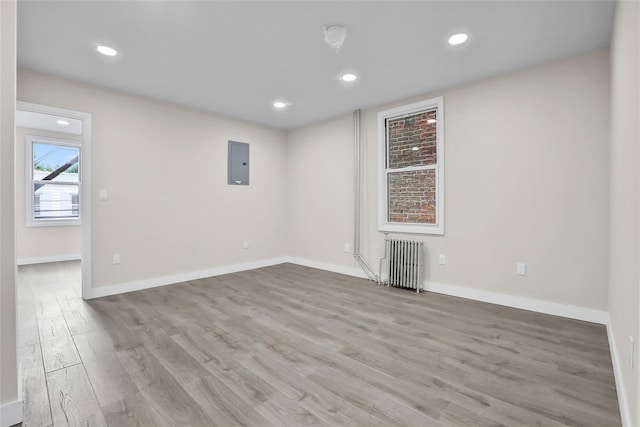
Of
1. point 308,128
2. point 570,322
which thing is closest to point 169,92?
point 308,128

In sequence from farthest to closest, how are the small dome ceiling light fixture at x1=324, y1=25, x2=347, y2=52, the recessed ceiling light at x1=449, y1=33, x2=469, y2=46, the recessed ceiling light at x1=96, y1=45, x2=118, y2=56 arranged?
the recessed ceiling light at x1=96, y1=45, x2=118, y2=56, the recessed ceiling light at x1=449, y1=33, x2=469, y2=46, the small dome ceiling light fixture at x1=324, y1=25, x2=347, y2=52

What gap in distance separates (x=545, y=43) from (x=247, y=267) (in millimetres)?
4606

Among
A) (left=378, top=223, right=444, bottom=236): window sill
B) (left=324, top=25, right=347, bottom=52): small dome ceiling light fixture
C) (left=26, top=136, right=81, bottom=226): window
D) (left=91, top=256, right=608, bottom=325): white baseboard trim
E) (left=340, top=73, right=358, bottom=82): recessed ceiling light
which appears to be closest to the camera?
A: (left=324, top=25, right=347, bottom=52): small dome ceiling light fixture

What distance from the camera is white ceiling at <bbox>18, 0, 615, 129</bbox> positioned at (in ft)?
7.08

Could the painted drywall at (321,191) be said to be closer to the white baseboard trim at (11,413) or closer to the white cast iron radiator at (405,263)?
the white cast iron radiator at (405,263)

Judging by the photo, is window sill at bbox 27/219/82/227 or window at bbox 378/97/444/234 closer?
window at bbox 378/97/444/234

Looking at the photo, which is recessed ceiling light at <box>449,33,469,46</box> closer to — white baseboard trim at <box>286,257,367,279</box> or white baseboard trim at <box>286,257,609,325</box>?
white baseboard trim at <box>286,257,609,325</box>

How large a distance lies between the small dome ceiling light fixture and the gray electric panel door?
2764mm

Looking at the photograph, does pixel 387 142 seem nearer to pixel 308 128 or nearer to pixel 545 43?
pixel 308 128

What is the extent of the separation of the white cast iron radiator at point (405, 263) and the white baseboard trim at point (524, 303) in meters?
0.19

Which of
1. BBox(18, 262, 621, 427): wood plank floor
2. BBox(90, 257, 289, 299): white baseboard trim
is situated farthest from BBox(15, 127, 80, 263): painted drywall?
BBox(90, 257, 289, 299): white baseboard trim

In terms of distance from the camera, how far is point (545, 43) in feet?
8.53

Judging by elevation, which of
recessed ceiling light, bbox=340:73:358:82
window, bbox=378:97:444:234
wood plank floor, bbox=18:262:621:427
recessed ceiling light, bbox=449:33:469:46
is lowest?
wood plank floor, bbox=18:262:621:427

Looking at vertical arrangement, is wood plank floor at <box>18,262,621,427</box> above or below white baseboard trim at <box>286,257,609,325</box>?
below
